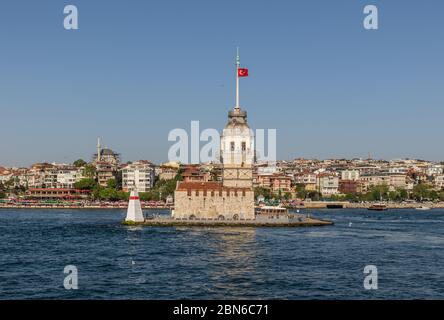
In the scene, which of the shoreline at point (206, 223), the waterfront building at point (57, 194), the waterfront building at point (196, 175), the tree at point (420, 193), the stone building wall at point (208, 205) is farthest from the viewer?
the tree at point (420, 193)

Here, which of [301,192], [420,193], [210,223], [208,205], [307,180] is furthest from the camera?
[307,180]

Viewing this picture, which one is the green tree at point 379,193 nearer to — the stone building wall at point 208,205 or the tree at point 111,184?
the tree at point 111,184

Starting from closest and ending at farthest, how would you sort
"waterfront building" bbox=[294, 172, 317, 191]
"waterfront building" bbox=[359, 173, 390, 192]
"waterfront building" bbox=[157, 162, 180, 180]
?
"waterfront building" bbox=[294, 172, 317, 191] < "waterfront building" bbox=[157, 162, 180, 180] < "waterfront building" bbox=[359, 173, 390, 192]

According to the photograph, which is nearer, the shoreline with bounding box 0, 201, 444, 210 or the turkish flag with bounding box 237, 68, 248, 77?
the turkish flag with bounding box 237, 68, 248, 77

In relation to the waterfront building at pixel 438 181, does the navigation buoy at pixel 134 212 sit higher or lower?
lower

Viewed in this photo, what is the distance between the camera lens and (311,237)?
184 feet

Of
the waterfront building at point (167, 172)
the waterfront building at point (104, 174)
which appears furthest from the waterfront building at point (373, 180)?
the waterfront building at point (104, 174)

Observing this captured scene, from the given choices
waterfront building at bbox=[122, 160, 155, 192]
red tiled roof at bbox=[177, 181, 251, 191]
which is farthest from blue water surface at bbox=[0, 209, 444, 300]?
waterfront building at bbox=[122, 160, 155, 192]

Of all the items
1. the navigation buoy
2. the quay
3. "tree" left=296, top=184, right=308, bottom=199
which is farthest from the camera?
"tree" left=296, top=184, right=308, bottom=199

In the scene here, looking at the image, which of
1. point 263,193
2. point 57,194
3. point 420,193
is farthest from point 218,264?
point 420,193

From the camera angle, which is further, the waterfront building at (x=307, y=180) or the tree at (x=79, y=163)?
the tree at (x=79, y=163)

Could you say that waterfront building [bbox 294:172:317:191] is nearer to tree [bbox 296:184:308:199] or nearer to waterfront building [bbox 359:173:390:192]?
tree [bbox 296:184:308:199]

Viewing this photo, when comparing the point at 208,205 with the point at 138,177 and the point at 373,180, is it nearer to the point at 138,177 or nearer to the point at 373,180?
the point at 138,177
